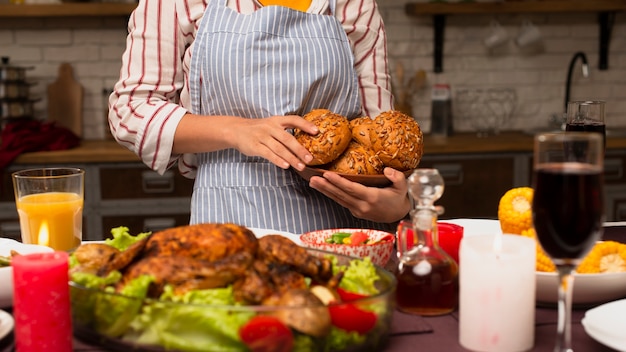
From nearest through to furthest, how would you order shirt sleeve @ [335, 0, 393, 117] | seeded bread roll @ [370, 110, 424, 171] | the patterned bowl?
the patterned bowl → seeded bread roll @ [370, 110, 424, 171] → shirt sleeve @ [335, 0, 393, 117]

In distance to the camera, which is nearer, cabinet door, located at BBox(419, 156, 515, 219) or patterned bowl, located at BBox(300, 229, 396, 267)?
patterned bowl, located at BBox(300, 229, 396, 267)

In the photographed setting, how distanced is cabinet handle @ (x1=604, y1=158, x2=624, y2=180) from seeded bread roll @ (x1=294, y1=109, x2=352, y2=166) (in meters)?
2.36

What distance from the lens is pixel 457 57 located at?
13.1 feet

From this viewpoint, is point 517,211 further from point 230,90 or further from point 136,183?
point 136,183

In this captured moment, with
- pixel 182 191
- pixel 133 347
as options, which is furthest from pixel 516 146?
pixel 133 347

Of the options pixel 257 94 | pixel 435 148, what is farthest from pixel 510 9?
pixel 257 94

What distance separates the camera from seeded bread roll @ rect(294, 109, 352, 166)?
1493 mm

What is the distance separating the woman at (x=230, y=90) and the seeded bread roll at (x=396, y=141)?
10.3 inches

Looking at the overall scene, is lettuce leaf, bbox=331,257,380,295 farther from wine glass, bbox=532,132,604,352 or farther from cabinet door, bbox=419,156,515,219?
cabinet door, bbox=419,156,515,219

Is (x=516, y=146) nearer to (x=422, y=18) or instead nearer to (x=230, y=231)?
(x=422, y=18)

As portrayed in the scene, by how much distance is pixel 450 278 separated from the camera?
1.06 metres

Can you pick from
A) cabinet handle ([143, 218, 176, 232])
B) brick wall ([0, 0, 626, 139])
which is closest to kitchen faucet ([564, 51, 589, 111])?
brick wall ([0, 0, 626, 139])

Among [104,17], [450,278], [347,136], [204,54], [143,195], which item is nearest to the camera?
[450,278]

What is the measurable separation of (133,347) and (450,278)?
43 centimetres
